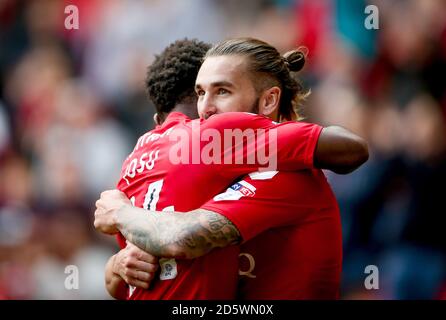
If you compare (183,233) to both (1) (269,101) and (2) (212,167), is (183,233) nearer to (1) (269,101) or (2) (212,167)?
(2) (212,167)

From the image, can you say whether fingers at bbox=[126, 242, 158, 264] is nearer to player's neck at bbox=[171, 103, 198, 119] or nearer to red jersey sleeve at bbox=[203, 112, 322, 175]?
red jersey sleeve at bbox=[203, 112, 322, 175]

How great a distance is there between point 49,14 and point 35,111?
0.88m

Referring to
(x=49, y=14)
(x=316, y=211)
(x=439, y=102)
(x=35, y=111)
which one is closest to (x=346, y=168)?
(x=316, y=211)

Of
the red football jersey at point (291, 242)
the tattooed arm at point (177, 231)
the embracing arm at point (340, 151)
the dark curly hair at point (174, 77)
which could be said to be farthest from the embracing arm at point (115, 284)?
the embracing arm at point (340, 151)

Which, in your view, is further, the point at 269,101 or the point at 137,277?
the point at 269,101

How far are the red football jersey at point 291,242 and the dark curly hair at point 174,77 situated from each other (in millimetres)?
611

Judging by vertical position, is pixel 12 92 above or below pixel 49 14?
below

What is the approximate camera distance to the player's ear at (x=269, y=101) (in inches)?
123

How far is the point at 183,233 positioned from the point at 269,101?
2.52 ft

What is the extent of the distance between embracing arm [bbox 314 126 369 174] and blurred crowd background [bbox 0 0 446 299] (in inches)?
97.8

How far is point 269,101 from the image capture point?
10.3 ft

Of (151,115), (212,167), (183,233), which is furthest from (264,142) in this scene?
(151,115)

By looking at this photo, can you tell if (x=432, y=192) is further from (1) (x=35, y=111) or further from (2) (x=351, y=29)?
(1) (x=35, y=111)
